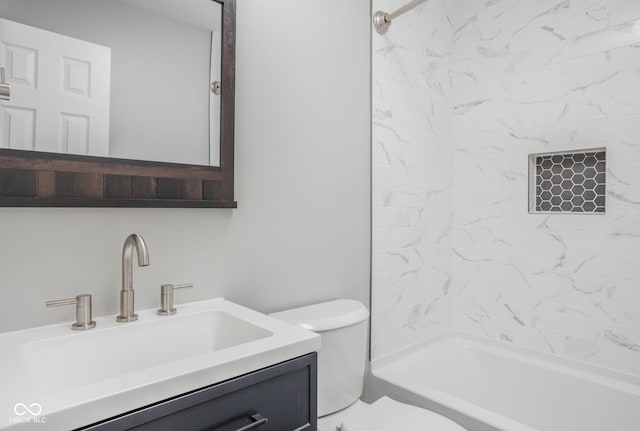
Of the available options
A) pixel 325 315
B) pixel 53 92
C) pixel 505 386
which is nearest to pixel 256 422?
pixel 325 315

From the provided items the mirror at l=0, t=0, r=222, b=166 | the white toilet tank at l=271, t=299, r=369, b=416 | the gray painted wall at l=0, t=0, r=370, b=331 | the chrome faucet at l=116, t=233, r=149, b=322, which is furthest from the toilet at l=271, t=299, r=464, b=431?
the mirror at l=0, t=0, r=222, b=166

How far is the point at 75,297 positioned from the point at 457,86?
85.3 inches

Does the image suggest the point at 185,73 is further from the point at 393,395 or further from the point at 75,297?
the point at 393,395

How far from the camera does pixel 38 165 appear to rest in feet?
3.43

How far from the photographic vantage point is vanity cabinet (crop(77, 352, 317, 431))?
2.38ft

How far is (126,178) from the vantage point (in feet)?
3.89

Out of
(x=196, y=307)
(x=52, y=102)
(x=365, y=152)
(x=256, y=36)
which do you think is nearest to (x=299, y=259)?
(x=196, y=307)

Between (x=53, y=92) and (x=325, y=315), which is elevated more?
(x=53, y=92)

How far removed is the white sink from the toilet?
0.32 meters

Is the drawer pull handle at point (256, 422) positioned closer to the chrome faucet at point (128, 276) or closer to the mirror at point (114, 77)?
the chrome faucet at point (128, 276)

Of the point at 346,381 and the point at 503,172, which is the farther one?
the point at 503,172

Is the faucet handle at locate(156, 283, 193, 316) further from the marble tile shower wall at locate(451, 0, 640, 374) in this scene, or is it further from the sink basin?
the marble tile shower wall at locate(451, 0, 640, 374)

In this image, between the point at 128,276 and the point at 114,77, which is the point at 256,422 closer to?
the point at 128,276

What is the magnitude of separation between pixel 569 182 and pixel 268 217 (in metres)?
1.49
